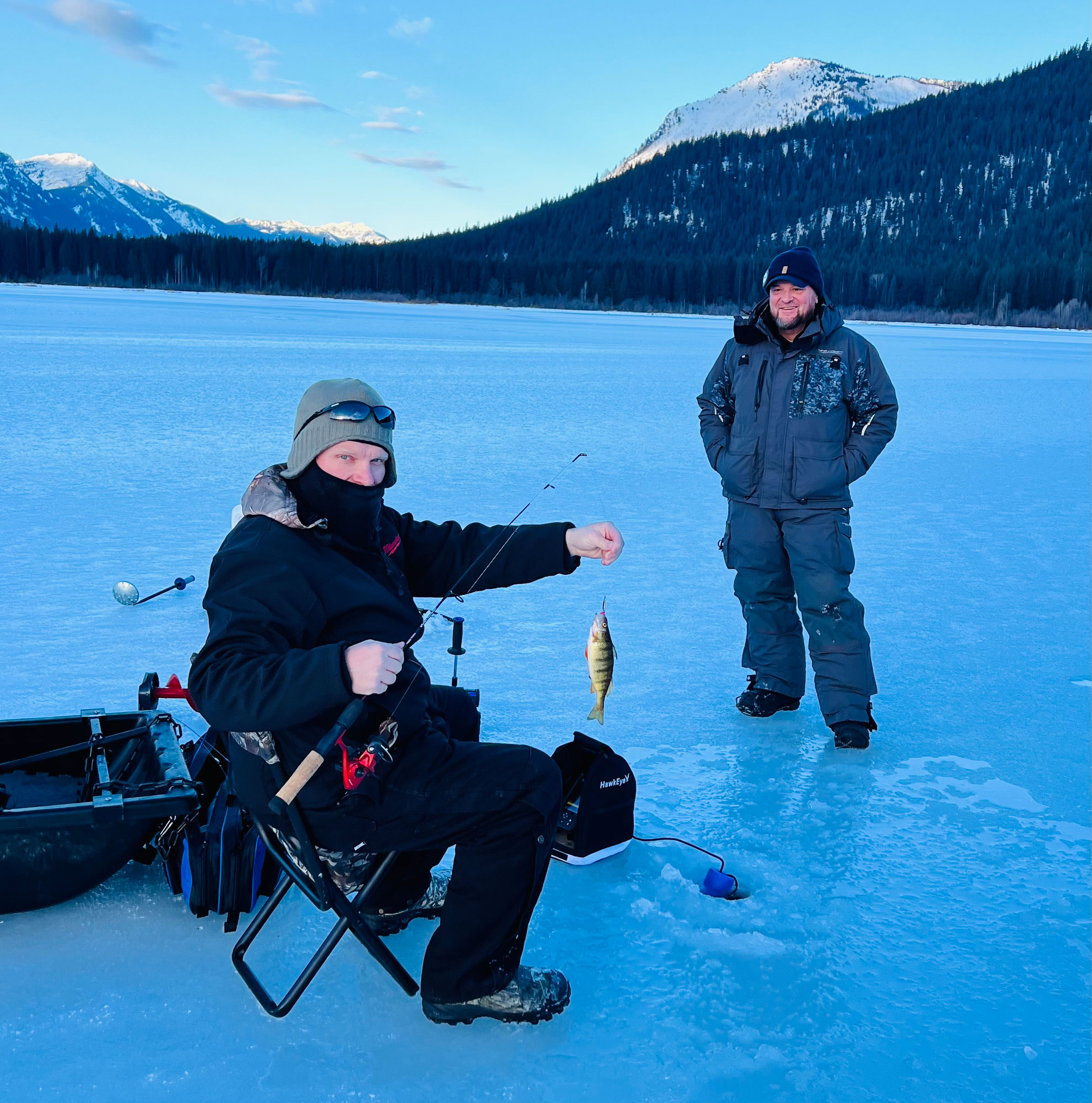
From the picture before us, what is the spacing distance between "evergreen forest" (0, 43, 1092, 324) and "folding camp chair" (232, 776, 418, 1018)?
89222 millimetres

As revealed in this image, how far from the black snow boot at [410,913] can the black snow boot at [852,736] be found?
6.06ft

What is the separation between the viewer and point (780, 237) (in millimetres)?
146875

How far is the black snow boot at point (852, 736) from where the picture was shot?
4004 mm

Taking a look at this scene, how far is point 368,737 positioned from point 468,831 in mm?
304

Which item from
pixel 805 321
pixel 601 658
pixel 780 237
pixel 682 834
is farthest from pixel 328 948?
pixel 780 237

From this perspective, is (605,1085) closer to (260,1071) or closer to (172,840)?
(260,1071)

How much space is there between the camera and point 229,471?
29.7 feet

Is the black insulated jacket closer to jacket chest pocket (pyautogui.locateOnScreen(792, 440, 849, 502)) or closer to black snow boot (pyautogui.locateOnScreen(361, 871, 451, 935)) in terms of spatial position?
black snow boot (pyautogui.locateOnScreen(361, 871, 451, 935))

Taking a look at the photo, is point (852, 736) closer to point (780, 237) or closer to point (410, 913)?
point (410, 913)

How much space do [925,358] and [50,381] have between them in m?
22.8

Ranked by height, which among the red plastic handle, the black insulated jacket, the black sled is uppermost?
the black insulated jacket

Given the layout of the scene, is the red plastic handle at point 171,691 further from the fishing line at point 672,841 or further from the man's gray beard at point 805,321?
the man's gray beard at point 805,321

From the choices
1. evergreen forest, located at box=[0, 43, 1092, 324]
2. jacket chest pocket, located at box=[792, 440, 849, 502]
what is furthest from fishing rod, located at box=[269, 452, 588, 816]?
evergreen forest, located at box=[0, 43, 1092, 324]

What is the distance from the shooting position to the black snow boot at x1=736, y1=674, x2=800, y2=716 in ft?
14.1
